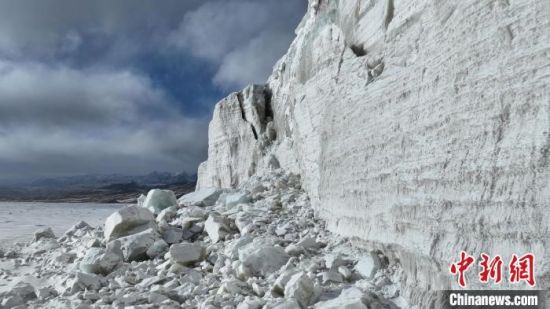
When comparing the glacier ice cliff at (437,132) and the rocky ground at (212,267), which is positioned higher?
the glacier ice cliff at (437,132)

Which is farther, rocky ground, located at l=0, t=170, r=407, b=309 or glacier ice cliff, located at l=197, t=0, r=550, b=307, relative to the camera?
rocky ground, located at l=0, t=170, r=407, b=309

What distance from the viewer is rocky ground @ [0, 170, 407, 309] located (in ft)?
14.6

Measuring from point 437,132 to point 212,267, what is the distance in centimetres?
407

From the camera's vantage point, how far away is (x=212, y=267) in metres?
6.06

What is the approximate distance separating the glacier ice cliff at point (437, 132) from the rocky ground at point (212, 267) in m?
0.44

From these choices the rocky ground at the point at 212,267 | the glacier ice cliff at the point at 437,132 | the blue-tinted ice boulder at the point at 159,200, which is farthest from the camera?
the blue-tinted ice boulder at the point at 159,200

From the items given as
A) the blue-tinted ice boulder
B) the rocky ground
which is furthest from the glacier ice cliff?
the blue-tinted ice boulder

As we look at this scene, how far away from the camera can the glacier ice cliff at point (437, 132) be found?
3070 mm

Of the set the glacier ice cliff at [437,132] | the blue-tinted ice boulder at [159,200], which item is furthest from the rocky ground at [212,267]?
the blue-tinted ice boulder at [159,200]

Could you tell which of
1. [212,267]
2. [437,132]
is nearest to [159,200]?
[212,267]

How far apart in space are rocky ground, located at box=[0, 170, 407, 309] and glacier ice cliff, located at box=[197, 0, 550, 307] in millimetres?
445

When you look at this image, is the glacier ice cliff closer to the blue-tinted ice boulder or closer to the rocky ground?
the rocky ground

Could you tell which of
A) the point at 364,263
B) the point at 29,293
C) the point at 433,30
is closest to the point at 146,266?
the point at 29,293

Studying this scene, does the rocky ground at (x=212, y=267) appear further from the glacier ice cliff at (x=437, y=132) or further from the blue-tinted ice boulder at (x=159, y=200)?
the blue-tinted ice boulder at (x=159, y=200)
